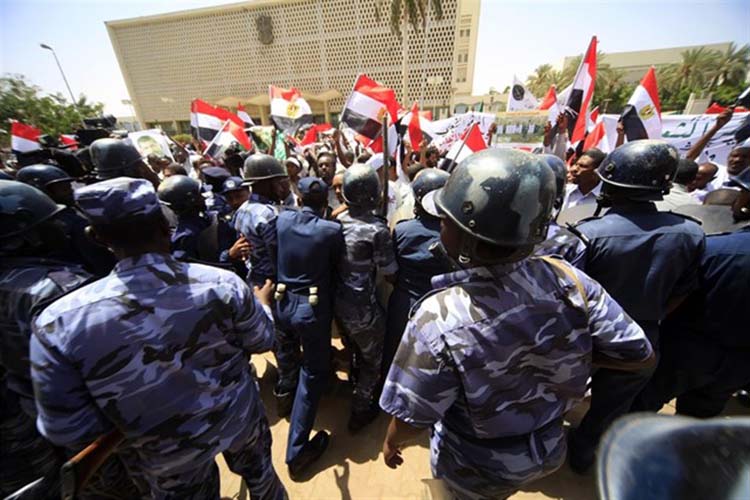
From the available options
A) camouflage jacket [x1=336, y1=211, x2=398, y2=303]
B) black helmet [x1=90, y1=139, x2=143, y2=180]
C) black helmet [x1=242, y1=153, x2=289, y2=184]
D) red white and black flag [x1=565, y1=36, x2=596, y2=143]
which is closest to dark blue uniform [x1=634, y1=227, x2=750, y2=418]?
camouflage jacket [x1=336, y1=211, x2=398, y2=303]

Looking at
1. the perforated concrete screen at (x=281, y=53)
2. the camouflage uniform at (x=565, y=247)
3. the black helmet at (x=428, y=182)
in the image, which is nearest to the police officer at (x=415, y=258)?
the black helmet at (x=428, y=182)

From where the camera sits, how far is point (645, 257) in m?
2.03

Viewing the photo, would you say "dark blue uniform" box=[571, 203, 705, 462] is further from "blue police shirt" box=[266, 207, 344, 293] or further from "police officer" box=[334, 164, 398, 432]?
"blue police shirt" box=[266, 207, 344, 293]

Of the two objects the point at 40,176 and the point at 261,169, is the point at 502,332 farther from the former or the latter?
the point at 40,176

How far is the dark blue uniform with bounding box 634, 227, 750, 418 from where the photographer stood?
198 centimetres

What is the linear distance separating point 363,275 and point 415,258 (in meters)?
0.51

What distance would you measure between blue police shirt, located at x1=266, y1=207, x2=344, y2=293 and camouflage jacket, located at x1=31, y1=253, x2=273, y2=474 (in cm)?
98

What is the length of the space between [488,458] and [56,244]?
2.65 meters

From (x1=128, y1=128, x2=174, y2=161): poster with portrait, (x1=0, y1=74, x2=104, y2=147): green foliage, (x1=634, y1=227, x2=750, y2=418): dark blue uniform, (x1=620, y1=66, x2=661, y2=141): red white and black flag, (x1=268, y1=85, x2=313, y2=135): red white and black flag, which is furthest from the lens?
(x1=0, y1=74, x2=104, y2=147): green foliage

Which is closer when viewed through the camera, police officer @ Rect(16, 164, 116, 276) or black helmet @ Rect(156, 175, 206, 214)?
police officer @ Rect(16, 164, 116, 276)

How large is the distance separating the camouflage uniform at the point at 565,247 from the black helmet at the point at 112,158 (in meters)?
4.61

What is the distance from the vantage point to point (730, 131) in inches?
214

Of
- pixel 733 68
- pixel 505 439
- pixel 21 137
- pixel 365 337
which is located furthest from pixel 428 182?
pixel 733 68

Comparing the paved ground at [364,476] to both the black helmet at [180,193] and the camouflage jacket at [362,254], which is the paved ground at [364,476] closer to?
the camouflage jacket at [362,254]
